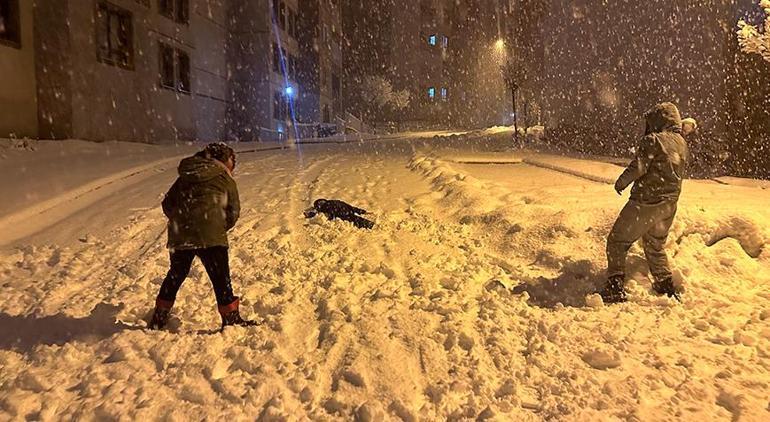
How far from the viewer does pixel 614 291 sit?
4914 millimetres

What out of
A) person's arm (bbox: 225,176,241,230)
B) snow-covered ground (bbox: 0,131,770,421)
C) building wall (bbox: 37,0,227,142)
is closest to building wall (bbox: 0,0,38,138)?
building wall (bbox: 37,0,227,142)

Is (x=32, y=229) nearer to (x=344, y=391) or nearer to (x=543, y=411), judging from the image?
(x=344, y=391)

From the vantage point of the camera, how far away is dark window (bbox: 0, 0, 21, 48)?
46.3ft

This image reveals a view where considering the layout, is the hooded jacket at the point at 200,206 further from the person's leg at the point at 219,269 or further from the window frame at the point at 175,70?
the window frame at the point at 175,70

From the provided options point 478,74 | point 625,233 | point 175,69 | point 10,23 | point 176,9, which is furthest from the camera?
point 478,74

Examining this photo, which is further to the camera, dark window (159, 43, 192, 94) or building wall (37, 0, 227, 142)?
dark window (159, 43, 192, 94)

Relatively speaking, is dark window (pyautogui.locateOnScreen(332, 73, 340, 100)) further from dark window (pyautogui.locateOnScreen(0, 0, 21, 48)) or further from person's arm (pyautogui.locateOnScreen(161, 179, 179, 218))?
person's arm (pyautogui.locateOnScreen(161, 179, 179, 218))

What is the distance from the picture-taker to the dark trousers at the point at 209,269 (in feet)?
13.6

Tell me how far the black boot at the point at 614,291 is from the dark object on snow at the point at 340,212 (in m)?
3.27

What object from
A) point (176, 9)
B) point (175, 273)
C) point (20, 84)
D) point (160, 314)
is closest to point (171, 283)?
point (175, 273)

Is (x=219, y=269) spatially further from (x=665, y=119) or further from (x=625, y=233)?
(x=665, y=119)

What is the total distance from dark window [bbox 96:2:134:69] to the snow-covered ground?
1148cm

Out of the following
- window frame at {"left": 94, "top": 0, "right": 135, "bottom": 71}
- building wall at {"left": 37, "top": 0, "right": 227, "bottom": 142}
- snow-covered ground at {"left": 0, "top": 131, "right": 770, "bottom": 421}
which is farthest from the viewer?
window frame at {"left": 94, "top": 0, "right": 135, "bottom": 71}

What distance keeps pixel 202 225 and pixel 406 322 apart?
1.76 meters
